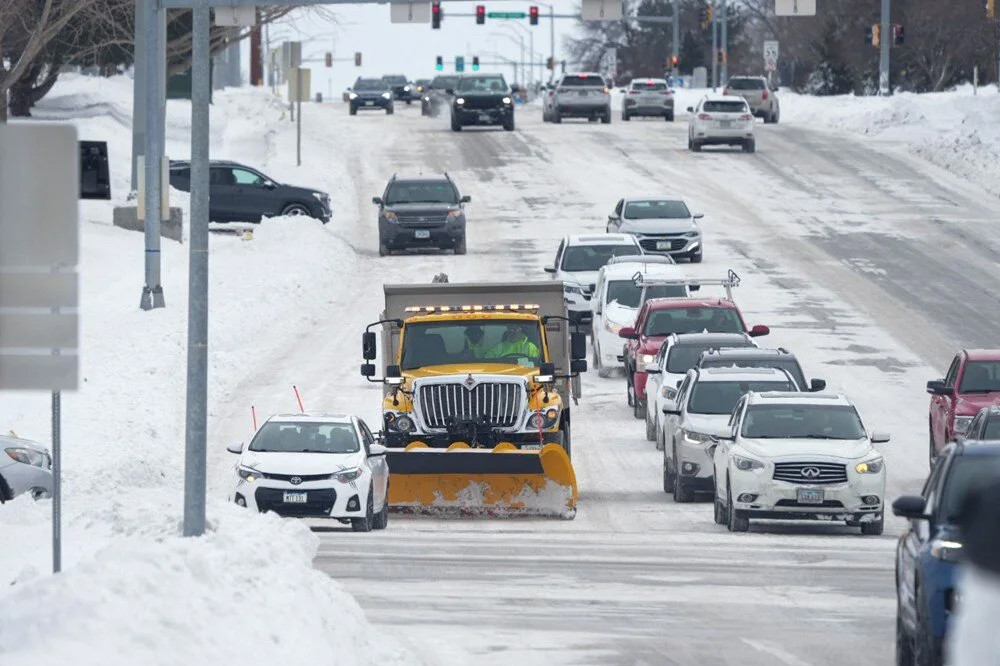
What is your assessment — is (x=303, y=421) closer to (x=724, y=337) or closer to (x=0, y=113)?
(x=724, y=337)

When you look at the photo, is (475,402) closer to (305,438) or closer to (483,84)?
(305,438)

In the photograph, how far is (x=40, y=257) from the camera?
1123cm

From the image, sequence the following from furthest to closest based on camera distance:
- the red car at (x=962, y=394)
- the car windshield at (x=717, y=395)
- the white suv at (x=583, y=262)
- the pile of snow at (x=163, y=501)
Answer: the white suv at (x=583, y=262), the red car at (x=962, y=394), the car windshield at (x=717, y=395), the pile of snow at (x=163, y=501)

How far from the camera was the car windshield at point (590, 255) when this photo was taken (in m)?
35.8

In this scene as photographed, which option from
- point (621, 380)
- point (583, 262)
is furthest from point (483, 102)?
point (621, 380)

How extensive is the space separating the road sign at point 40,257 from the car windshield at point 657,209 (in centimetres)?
3134

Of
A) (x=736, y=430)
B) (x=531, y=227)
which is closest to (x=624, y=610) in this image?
(x=736, y=430)

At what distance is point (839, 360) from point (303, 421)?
13819 mm

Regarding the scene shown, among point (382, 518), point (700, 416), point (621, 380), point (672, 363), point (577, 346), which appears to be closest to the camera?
point (382, 518)

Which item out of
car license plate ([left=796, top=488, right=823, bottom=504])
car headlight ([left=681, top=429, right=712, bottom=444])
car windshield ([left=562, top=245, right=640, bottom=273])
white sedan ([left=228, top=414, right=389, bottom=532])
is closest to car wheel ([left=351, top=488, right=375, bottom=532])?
white sedan ([left=228, top=414, right=389, bottom=532])

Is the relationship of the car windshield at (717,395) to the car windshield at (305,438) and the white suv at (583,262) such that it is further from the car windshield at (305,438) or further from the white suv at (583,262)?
the white suv at (583,262)

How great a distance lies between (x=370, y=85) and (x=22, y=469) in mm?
66091

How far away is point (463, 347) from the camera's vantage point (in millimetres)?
21859

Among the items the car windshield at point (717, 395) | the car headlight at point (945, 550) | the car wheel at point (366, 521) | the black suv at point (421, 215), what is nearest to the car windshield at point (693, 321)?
the car windshield at point (717, 395)
